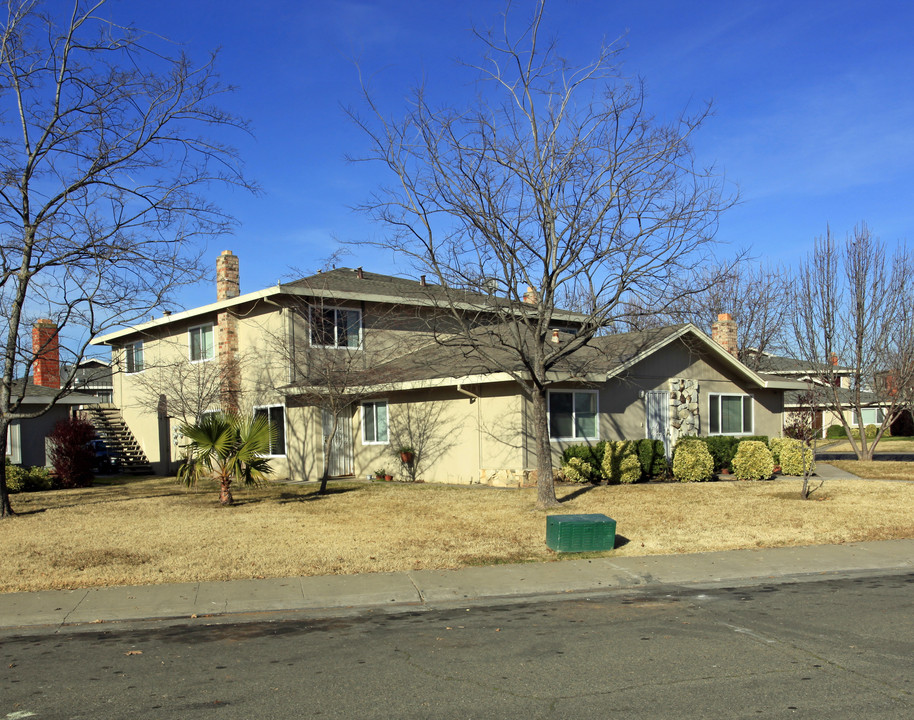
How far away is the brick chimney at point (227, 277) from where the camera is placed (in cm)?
2405

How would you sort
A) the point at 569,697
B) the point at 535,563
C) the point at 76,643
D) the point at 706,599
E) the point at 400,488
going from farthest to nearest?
the point at 400,488 < the point at 535,563 < the point at 706,599 < the point at 76,643 < the point at 569,697

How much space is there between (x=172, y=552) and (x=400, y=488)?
339 inches

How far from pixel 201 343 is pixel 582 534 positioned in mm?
17652

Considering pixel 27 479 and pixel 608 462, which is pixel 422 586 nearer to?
pixel 608 462

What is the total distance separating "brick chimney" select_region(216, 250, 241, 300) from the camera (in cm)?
2405

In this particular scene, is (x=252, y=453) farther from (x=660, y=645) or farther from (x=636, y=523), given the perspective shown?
(x=660, y=645)

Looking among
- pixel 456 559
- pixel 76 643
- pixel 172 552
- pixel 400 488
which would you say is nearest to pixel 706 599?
pixel 456 559

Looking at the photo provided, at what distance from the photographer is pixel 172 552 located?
1122 cm

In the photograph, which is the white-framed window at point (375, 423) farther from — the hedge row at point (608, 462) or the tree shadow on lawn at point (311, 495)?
the hedge row at point (608, 462)

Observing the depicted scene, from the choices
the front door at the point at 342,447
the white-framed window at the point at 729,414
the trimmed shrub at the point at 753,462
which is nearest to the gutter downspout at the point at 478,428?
the front door at the point at 342,447

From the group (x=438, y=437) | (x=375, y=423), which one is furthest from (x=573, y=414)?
(x=375, y=423)

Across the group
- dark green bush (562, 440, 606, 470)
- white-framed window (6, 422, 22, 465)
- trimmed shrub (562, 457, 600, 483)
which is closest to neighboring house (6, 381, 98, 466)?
white-framed window (6, 422, 22, 465)

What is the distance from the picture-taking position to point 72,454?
22312 mm

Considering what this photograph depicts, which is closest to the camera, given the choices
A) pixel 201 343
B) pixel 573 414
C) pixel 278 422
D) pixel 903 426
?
pixel 573 414
